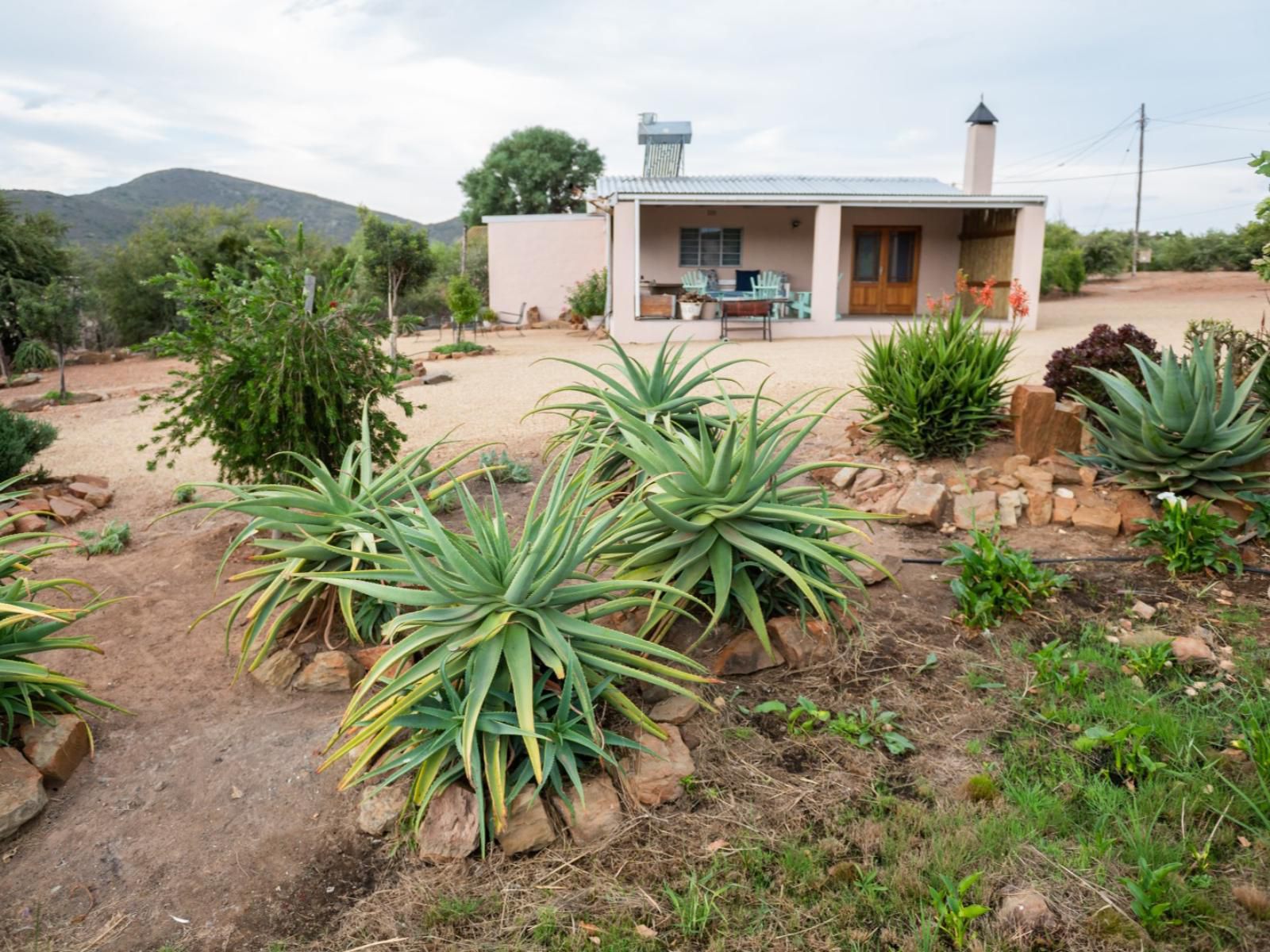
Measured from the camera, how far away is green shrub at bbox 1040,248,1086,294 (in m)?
24.3

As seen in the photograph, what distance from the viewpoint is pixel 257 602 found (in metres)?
3.47

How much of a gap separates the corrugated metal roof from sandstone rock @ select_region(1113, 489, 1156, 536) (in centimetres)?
1308

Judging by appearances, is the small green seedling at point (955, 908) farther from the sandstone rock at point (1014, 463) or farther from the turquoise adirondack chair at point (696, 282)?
the turquoise adirondack chair at point (696, 282)

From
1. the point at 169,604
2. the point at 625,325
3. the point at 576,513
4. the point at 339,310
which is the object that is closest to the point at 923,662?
the point at 576,513

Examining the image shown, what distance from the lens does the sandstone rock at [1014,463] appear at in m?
5.41

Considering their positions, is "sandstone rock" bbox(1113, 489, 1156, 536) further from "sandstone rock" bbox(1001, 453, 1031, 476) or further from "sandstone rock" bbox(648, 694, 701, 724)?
"sandstone rock" bbox(648, 694, 701, 724)

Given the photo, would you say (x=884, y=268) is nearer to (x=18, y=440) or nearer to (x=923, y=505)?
(x=923, y=505)

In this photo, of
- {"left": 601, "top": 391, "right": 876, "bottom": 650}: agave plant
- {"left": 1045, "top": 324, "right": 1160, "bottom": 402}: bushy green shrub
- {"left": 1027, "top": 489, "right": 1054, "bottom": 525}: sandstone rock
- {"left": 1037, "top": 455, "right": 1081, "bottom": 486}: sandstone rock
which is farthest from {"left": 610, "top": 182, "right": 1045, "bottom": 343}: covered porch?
{"left": 601, "top": 391, "right": 876, "bottom": 650}: agave plant

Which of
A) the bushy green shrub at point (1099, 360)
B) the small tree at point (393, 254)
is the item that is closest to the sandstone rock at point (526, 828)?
the bushy green shrub at point (1099, 360)

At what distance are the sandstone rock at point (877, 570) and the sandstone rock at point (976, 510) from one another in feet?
2.24

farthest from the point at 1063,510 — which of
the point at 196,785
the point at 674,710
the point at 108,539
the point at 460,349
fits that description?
the point at 460,349

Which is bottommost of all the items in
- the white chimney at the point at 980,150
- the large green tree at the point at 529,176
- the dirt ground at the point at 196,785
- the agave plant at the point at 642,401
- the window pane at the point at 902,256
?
the dirt ground at the point at 196,785

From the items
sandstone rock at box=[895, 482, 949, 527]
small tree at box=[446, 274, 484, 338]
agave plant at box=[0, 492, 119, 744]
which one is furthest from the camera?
small tree at box=[446, 274, 484, 338]

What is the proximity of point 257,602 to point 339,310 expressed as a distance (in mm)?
2325
